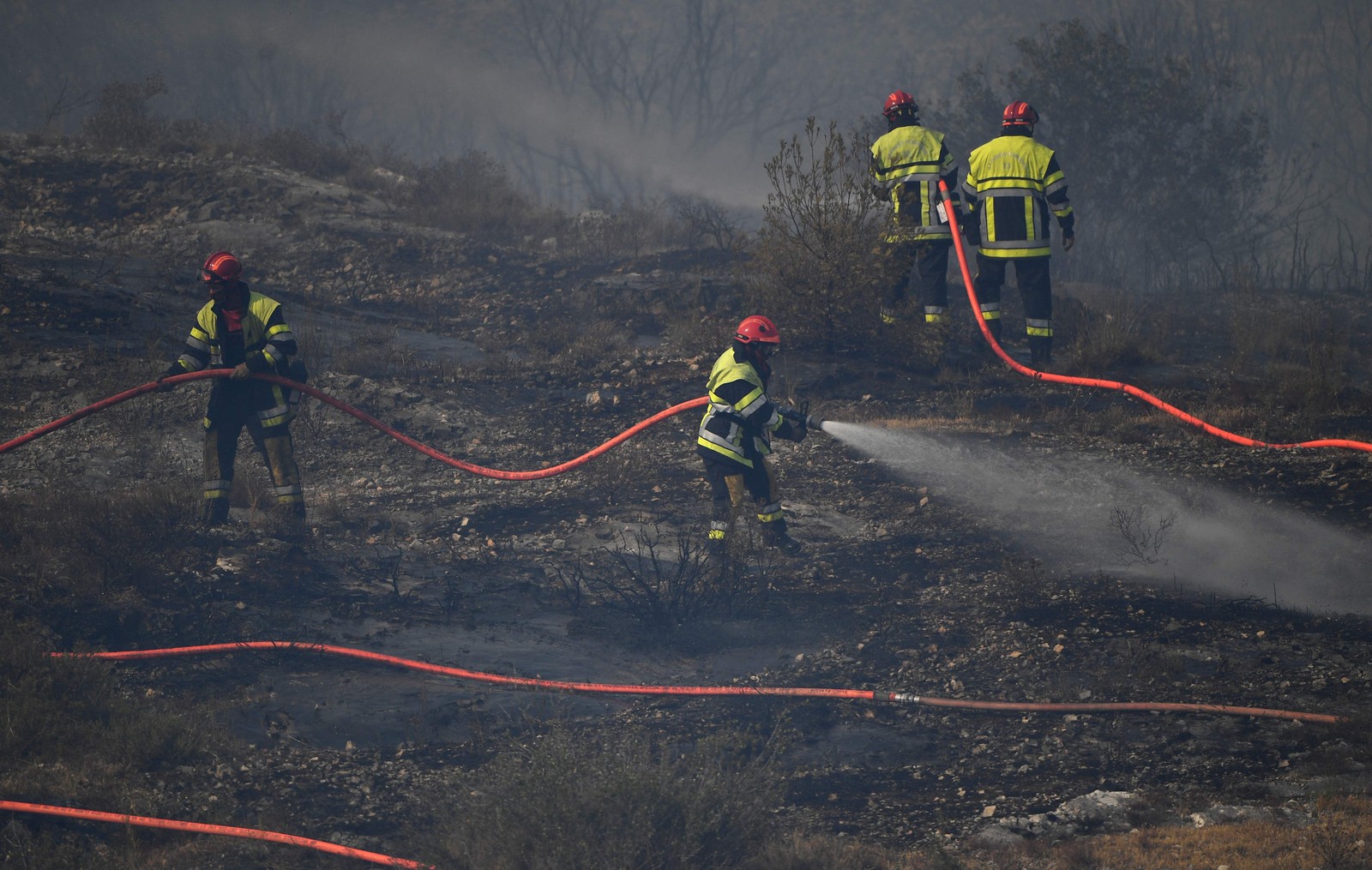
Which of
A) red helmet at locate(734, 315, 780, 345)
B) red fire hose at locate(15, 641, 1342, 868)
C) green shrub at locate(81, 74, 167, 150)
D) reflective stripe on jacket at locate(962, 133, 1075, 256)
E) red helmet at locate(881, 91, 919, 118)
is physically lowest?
red fire hose at locate(15, 641, 1342, 868)

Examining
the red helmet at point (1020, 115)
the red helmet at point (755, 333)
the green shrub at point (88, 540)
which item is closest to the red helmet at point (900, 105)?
the red helmet at point (1020, 115)

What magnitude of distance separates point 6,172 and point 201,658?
1289 centimetres

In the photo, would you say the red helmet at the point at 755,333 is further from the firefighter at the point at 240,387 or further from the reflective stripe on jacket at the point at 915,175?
the firefighter at the point at 240,387

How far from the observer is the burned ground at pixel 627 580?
493 cm

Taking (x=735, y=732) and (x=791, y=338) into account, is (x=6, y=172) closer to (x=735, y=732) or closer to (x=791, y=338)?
(x=791, y=338)

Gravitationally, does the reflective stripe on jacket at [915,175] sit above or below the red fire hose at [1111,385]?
above

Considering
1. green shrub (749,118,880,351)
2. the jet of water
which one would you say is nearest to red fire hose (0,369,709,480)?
the jet of water

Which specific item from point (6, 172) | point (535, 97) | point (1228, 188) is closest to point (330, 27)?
point (535, 97)

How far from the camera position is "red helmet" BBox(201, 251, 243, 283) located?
7.20 m

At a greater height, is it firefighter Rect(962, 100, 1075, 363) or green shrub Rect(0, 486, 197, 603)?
firefighter Rect(962, 100, 1075, 363)

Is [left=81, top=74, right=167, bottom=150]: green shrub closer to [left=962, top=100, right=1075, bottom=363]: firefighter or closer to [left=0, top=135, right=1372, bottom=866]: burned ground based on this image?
[left=0, top=135, right=1372, bottom=866]: burned ground

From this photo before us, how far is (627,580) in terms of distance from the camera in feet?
23.6

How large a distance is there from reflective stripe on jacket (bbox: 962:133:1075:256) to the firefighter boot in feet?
11.9

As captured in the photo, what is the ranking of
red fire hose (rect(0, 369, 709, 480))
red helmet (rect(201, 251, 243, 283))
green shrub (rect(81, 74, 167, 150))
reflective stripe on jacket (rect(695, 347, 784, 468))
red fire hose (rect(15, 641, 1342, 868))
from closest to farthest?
red fire hose (rect(15, 641, 1342, 868))
reflective stripe on jacket (rect(695, 347, 784, 468))
red helmet (rect(201, 251, 243, 283))
red fire hose (rect(0, 369, 709, 480))
green shrub (rect(81, 74, 167, 150))
